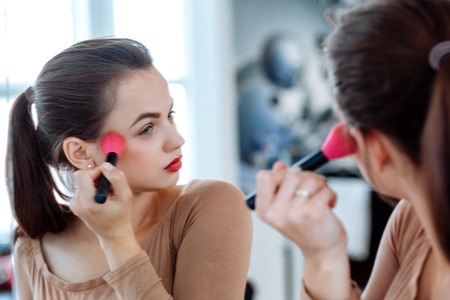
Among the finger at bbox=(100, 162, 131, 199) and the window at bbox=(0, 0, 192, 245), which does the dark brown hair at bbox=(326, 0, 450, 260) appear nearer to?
the finger at bbox=(100, 162, 131, 199)

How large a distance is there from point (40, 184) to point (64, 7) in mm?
559

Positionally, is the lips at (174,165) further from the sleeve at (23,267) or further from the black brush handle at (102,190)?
the sleeve at (23,267)

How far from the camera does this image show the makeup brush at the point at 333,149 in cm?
59

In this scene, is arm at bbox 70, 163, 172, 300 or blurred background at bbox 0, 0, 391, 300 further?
blurred background at bbox 0, 0, 391, 300

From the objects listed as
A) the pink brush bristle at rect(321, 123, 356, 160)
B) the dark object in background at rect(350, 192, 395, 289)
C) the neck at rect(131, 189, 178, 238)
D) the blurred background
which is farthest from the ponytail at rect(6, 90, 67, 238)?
the dark object in background at rect(350, 192, 395, 289)

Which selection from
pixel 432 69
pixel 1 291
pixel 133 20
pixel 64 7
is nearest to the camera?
pixel 432 69

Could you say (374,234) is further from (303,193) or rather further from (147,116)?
(303,193)

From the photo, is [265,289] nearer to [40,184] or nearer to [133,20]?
[40,184]

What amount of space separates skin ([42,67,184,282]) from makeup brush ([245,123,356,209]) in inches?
7.6

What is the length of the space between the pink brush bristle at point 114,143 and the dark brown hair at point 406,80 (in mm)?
327

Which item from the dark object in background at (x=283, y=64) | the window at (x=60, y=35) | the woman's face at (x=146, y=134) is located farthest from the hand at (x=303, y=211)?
the dark object in background at (x=283, y=64)

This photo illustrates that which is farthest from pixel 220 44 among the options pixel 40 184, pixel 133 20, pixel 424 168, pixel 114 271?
pixel 424 168

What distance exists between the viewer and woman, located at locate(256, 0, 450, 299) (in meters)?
0.52

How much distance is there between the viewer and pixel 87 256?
88cm
